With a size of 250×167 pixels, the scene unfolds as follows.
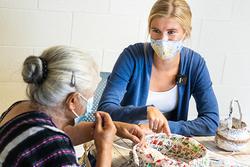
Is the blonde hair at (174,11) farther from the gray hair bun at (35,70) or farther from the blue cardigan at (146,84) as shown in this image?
the gray hair bun at (35,70)

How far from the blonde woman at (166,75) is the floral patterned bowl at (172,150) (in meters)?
0.40

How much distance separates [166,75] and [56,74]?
2.66 ft

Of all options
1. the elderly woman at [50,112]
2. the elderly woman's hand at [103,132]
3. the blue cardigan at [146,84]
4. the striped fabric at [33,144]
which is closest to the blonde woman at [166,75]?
the blue cardigan at [146,84]

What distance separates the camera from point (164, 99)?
1.82 metres

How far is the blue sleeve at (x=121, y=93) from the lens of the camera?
1624 millimetres

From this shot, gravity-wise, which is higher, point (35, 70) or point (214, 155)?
point (35, 70)

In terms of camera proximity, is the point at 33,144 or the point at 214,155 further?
the point at 214,155

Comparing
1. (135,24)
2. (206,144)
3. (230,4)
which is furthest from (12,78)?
(230,4)

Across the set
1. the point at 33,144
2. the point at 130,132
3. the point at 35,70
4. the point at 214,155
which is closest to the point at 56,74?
the point at 35,70

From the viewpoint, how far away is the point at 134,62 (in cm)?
181

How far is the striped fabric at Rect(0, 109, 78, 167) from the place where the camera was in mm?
1038

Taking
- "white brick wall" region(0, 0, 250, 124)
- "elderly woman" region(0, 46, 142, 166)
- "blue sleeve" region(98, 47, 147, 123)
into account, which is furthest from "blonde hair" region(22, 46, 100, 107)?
"white brick wall" region(0, 0, 250, 124)

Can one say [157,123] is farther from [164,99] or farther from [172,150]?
[164,99]

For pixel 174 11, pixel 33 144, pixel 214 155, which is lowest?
pixel 214 155
